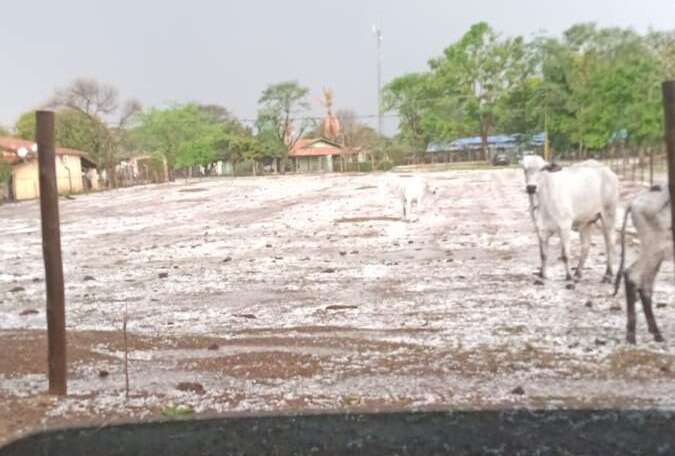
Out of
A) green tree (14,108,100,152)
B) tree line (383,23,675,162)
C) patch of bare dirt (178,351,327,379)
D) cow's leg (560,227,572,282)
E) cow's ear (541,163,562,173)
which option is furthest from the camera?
green tree (14,108,100,152)

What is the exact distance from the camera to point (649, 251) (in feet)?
21.7

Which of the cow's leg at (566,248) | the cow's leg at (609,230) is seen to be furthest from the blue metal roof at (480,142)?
the cow's leg at (566,248)

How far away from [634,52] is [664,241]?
3985 cm

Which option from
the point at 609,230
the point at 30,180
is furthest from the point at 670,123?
the point at 30,180

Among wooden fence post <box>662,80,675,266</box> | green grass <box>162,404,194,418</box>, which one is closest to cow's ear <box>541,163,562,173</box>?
wooden fence post <box>662,80,675,266</box>

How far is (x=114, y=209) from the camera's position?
29188 mm

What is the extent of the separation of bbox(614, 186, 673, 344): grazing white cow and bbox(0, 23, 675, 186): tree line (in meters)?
43.1

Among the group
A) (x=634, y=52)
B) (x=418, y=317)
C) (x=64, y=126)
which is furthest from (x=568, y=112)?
(x=418, y=317)

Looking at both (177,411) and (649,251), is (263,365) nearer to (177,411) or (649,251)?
(177,411)

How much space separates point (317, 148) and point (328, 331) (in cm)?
7779

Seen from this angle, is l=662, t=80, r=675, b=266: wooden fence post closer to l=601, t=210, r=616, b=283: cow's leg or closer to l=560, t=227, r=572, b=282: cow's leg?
l=560, t=227, r=572, b=282: cow's leg

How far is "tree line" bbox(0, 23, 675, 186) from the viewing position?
60062mm

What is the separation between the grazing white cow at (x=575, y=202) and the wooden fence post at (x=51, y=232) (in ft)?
20.7

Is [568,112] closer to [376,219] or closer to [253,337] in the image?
[376,219]
